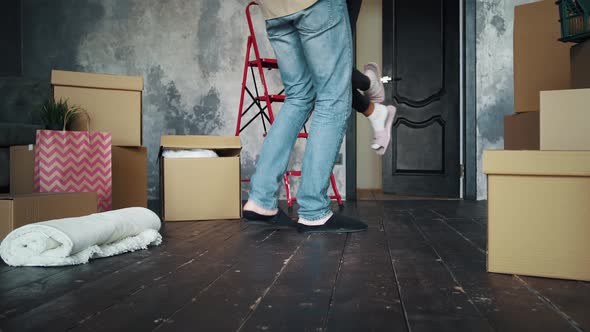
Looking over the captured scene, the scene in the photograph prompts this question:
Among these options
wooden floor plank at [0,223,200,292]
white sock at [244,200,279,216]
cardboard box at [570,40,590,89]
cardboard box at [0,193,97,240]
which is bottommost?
wooden floor plank at [0,223,200,292]

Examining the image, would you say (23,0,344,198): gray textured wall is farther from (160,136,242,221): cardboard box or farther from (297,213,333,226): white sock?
Result: (297,213,333,226): white sock

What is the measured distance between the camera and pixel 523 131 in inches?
75.7

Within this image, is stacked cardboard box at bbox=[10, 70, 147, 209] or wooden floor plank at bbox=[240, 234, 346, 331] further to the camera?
stacked cardboard box at bbox=[10, 70, 147, 209]

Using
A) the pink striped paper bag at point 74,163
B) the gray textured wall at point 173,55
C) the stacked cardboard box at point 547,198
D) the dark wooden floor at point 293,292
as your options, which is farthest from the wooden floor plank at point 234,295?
the gray textured wall at point 173,55

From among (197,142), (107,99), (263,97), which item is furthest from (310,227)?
(263,97)

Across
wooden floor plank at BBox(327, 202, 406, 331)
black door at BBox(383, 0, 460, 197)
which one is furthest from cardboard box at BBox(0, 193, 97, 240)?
black door at BBox(383, 0, 460, 197)

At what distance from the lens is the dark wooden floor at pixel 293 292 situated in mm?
822

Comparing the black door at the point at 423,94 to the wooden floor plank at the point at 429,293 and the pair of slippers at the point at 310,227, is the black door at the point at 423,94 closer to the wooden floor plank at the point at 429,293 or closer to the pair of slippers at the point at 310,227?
the pair of slippers at the point at 310,227

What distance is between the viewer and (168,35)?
3916 millimetres

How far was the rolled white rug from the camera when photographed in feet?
4.27

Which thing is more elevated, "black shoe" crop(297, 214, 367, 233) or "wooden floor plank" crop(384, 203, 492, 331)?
"black shoe" crop(297, 214, 367, 233)

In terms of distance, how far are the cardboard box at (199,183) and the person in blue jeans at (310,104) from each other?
1.51 feet

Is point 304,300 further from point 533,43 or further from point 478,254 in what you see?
point 533,43

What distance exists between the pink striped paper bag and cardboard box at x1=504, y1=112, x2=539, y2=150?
1642mm
